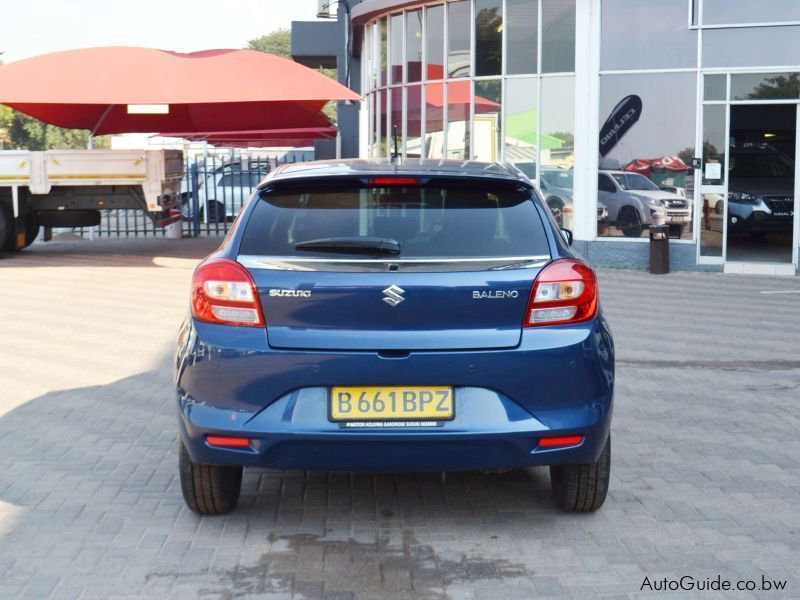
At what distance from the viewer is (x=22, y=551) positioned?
15.1ft

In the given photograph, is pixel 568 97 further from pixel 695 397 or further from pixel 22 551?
pixel 22 551

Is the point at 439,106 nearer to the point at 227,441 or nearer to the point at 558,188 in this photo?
the point at 558,188

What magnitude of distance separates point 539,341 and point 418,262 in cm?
57

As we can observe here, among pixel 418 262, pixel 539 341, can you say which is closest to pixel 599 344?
pixel 539 341

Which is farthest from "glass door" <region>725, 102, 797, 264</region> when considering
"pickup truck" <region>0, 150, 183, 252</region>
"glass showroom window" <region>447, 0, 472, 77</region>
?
"pickup truck" <region>0, 150, 183, 252</region>

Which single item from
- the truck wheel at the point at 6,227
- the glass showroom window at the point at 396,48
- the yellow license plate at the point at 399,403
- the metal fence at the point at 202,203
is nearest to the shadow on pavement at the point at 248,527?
the yellow license plate at the point at 399,403

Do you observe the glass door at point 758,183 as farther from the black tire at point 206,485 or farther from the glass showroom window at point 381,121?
the black tire at point 206,485

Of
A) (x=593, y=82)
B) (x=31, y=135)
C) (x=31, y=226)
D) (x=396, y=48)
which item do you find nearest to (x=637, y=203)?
(x=593, y=82)

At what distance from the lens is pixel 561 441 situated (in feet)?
15.0

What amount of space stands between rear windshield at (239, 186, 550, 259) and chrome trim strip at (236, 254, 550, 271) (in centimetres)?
3

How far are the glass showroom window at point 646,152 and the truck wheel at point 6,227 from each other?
9632mm

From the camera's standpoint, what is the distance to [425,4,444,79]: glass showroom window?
20.4 metres

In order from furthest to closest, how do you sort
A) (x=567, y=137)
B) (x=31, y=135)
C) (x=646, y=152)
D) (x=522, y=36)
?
(x=31, y=135) < (x=522, y=36) < (x=567, y=137) < (x=646, y=152)

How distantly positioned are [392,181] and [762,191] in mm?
15853
